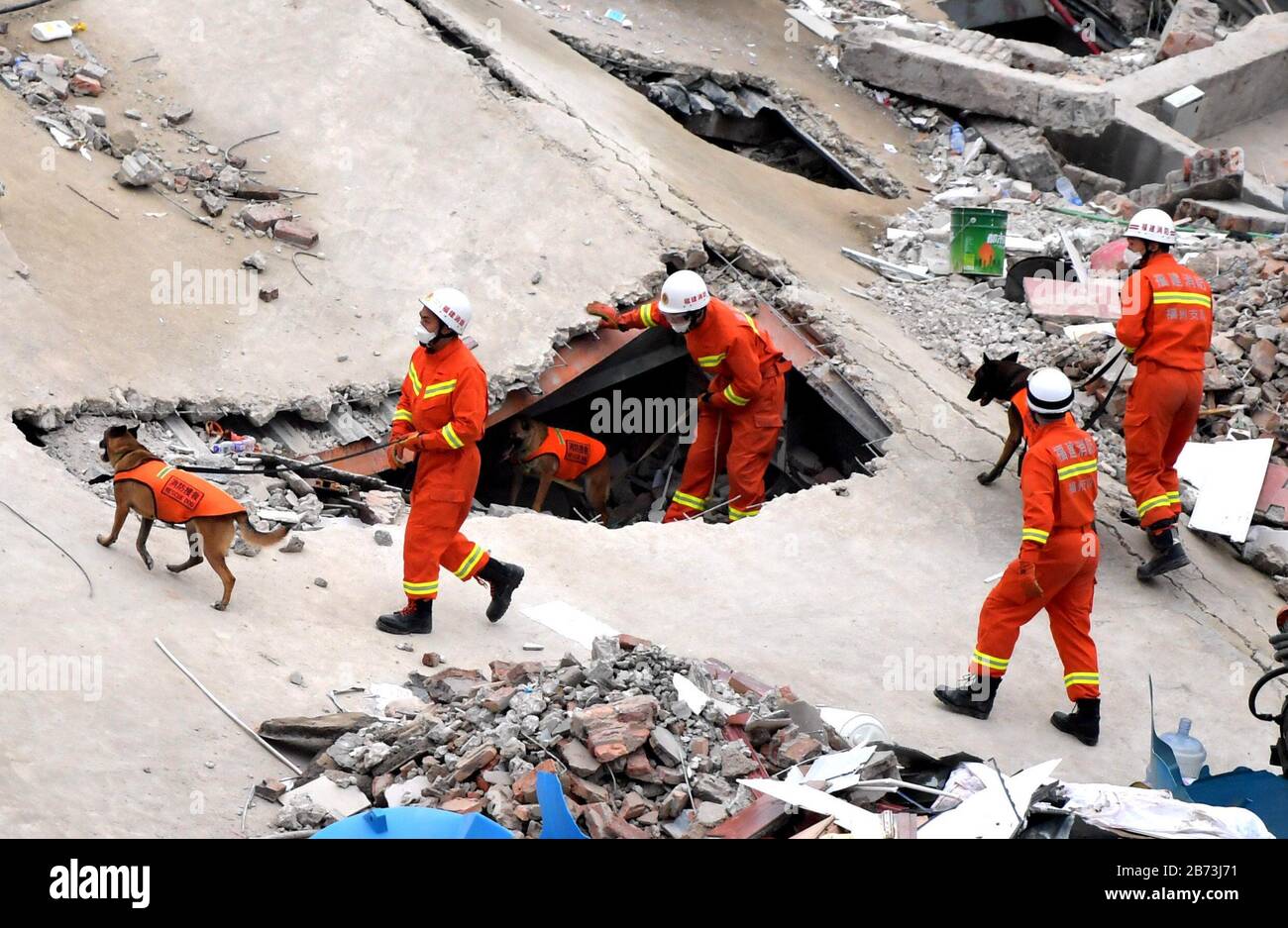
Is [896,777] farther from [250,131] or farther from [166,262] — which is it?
[250,131]

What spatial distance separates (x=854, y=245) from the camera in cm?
1232

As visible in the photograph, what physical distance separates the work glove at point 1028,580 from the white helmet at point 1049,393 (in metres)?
0.76

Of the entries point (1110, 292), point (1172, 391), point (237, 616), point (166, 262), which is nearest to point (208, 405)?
point (166, 262)

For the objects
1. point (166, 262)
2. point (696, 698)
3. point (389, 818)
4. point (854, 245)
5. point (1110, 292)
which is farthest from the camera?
point (854, 245)

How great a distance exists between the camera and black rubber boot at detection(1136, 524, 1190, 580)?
28.4ft

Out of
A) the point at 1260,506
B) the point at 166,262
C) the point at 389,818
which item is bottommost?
the point at 1260,506

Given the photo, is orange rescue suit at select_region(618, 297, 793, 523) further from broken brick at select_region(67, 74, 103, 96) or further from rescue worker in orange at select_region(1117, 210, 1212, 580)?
broken brick at select_region(67, 74, 103, 96)

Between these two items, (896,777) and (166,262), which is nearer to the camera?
(896,777)

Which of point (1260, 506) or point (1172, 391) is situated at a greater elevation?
point (1172, 391)

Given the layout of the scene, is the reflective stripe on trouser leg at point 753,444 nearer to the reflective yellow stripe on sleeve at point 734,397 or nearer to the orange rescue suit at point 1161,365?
the reflective yellow stripe on sleeve at point 734,397

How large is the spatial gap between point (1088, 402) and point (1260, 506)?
1315mm

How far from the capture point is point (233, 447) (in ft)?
27.7

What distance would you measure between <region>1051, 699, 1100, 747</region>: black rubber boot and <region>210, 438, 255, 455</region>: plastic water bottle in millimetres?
4735

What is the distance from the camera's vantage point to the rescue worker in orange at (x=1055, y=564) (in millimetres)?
7012
